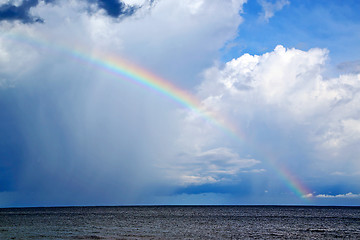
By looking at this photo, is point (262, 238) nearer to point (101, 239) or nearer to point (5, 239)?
point (101, 239)

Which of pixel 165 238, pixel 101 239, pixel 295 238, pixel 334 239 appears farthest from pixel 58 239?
pixel 334 239

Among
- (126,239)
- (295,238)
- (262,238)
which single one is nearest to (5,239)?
(126,239)

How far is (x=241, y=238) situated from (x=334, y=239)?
15.7 metres

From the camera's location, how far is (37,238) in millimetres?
51281

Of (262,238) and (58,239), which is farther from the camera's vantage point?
(262,238)

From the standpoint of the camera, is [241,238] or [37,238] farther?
[241,238]

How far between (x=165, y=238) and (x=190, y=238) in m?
4.14

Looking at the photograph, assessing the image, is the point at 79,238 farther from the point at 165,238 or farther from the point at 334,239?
the point at 334,239

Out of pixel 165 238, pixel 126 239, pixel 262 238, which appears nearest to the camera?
pixel 126 239

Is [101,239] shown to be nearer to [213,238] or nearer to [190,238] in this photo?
[190,238]

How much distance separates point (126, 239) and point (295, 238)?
28320 millimetres

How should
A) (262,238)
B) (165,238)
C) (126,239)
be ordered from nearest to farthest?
(126,239) < (165,238) < (262,238)

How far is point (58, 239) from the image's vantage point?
4988 centimetres

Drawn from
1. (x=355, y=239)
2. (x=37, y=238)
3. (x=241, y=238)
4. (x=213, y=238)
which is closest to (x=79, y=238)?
(x=37, y=238)
